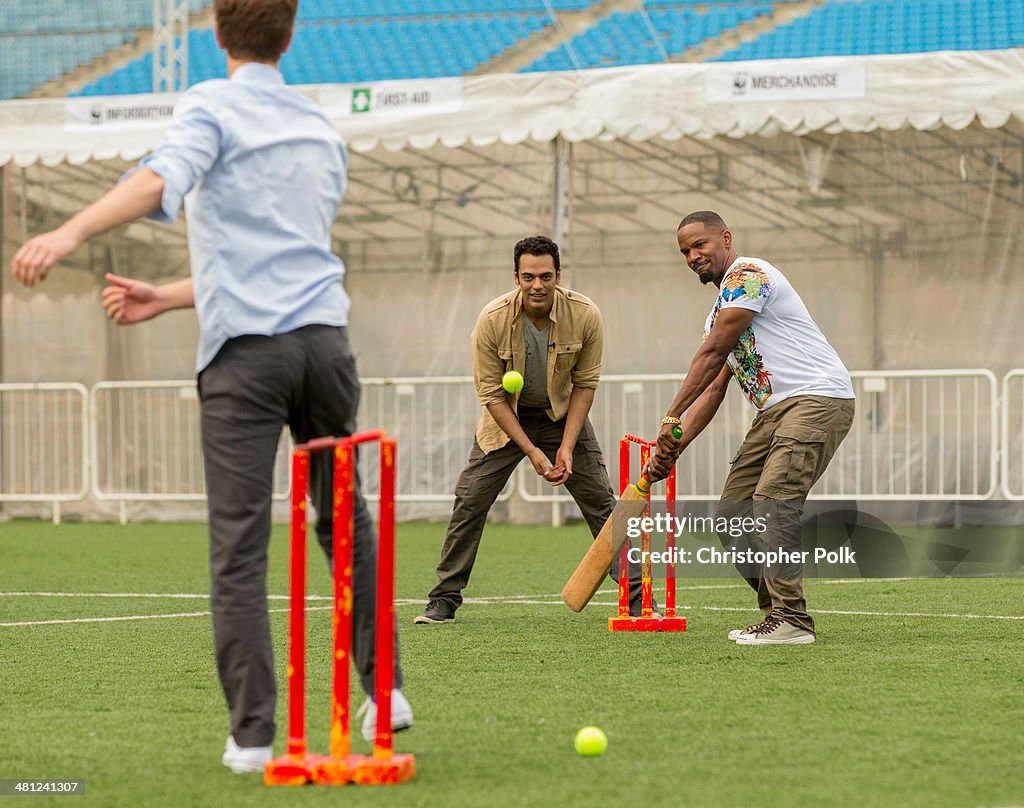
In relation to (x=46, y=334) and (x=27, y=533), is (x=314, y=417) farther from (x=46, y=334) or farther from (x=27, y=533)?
(x=46, y=334)

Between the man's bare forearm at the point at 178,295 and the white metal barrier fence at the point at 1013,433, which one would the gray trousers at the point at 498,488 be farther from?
the white metal barrier fence at the point at 1013,433

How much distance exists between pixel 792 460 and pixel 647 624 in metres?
0.93

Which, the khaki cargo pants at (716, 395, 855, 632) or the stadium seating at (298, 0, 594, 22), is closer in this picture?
the khaki cargo pants at (716, 395, 855, 632)

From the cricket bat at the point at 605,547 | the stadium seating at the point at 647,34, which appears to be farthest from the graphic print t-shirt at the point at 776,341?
the stadium seating at the point at 647,34

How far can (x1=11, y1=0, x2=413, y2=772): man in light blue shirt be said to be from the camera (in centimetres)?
352

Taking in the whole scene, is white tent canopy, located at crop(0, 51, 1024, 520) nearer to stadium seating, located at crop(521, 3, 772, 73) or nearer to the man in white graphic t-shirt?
stadium seating, located at crop(521, 3, 772, 73)

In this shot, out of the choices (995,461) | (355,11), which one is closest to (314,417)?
(995,461)

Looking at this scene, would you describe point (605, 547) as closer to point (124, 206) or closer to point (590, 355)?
point (590, 355)

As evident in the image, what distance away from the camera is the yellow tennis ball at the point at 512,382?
6.69 meters

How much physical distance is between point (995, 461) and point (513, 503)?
3.79m

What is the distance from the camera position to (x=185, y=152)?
339cm

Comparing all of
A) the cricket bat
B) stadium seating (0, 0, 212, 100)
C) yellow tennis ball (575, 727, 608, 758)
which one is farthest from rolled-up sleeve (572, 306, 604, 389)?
stadium seating (0, 0, 212, 100)

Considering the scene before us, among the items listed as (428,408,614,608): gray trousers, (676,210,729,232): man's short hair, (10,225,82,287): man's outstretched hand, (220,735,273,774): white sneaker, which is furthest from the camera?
(428,408,614,608): gray trousers

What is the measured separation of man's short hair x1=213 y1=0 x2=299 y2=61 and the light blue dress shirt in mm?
45
